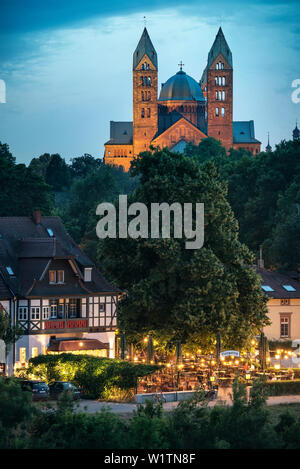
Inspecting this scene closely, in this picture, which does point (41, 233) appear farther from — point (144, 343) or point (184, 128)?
point (184, 128)

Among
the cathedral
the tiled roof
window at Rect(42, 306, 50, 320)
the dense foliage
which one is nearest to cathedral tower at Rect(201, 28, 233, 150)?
the cathedral

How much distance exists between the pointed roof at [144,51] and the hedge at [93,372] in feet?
470

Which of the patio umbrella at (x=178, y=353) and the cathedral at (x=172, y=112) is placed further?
the cathedral at (x=172, y=112)

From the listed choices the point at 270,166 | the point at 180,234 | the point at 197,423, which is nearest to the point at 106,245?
the point at 180,234

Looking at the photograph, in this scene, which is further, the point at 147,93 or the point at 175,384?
the point at 147,93

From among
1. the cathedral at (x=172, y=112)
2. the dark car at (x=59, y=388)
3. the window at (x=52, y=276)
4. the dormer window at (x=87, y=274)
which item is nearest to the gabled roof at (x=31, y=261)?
the dormer window at (x=87, y=274)

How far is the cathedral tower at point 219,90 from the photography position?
19012cm

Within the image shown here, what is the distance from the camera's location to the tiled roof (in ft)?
205

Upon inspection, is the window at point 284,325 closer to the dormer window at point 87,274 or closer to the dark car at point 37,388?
the dormer window at point 87,274

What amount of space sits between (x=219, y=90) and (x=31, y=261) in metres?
141

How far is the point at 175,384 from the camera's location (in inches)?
1864

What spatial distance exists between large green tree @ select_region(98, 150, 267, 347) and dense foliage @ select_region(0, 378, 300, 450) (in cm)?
1711

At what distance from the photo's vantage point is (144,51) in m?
188

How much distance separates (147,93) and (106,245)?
445 ft
